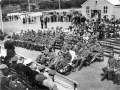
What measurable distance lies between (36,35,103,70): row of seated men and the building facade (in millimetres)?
9929

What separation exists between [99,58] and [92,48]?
25.2 inches

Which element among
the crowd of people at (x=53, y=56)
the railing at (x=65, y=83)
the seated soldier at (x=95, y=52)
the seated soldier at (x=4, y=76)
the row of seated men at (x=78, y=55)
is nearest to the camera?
the seated soldier at (x=4, y=76)

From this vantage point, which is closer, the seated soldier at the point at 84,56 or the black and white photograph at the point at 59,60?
the black and white photograph at the point at 59,60

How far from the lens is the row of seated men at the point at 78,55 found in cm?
850

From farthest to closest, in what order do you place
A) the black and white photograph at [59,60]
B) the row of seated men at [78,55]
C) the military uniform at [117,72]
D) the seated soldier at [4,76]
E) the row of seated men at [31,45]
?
the row of seated men at [31,45]
the row of seated men at [78,55]
the military uniform at [117,72]
the black and white photograph at [59,60]
the seated soldier at [4,76]

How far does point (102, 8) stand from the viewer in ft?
63.8

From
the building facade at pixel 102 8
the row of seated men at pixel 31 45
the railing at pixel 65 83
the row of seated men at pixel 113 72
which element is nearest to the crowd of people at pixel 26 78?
the railing at pixel 65 83

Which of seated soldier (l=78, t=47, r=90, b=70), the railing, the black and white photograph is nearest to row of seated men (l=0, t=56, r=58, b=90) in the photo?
the black and white photograph

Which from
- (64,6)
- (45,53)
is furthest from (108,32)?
(64,6)

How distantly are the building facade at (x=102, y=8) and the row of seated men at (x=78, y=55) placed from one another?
9929 mm

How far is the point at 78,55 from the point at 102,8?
1186 centimetres

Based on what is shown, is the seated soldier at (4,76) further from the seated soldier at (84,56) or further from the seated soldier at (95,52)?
the seated soldier at (95,52)

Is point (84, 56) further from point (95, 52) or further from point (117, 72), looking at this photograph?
point (117, 72)

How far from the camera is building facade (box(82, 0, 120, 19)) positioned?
A: 18.4 m
